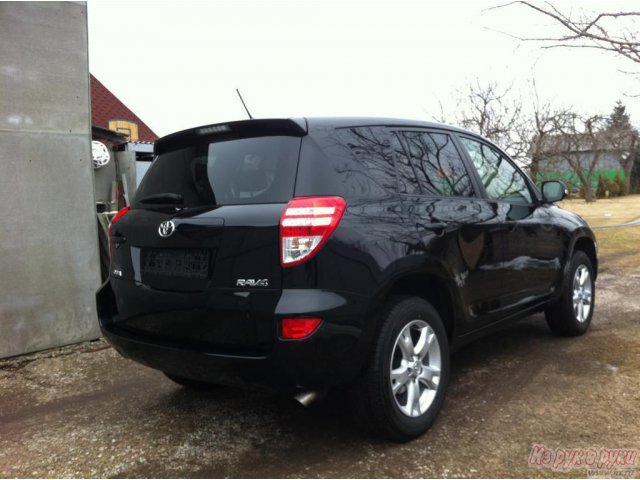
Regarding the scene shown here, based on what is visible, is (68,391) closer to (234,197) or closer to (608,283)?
(234,197)

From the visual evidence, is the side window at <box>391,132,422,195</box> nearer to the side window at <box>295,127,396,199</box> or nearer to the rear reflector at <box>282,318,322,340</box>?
the side window at <box>295,127,396,199</box>

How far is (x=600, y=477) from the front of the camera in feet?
8.35

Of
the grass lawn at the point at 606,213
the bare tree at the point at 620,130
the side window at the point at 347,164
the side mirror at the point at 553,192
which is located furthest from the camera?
the bare tree at the point at 620,130

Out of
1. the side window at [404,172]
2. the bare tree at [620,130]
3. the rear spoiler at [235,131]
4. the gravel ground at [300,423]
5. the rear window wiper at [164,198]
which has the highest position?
the bare tree at [620,130]

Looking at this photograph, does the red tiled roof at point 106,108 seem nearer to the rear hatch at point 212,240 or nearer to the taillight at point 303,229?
the rear hatch at point 212,240

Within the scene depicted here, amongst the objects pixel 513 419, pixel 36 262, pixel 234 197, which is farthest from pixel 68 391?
pixel 513 419

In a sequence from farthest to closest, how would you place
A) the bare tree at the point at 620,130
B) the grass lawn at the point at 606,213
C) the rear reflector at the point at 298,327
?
the bare tree at the point at 620,130 → the grass lawn at the point at 606,213 → the rear reflector at the point at 298,327

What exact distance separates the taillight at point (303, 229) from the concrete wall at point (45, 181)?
10.9 feet

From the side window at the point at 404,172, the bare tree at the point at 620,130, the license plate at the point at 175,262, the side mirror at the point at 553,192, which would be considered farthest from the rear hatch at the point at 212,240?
the bare tree at the point at 620,130

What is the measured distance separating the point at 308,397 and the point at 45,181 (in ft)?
11.8

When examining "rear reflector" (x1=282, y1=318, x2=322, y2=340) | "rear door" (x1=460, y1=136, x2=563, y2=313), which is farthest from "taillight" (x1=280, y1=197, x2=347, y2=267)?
"rear door" (x1=460, y1=136, x2=563, y2=313)

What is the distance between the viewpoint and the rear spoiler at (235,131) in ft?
8.96

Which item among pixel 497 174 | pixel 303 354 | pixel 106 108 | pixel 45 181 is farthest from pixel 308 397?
pixel 106 108

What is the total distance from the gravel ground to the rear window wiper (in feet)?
3.66
